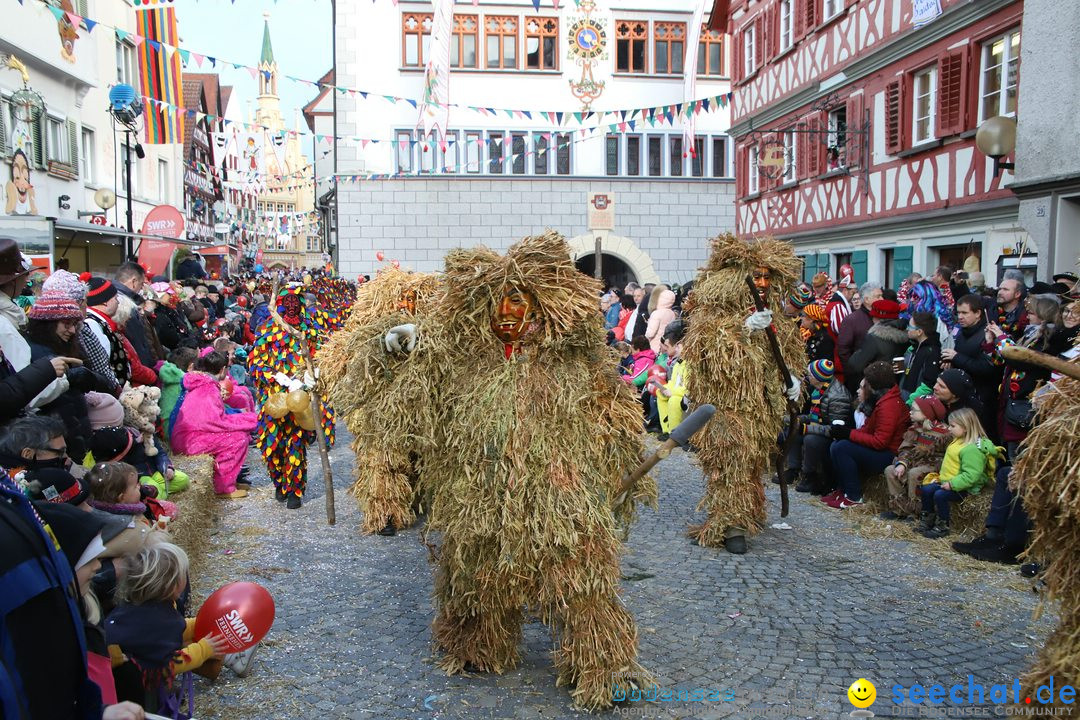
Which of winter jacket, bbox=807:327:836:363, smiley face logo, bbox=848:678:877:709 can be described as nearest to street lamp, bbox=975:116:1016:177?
winter jacket, bbox=807:327:836:363

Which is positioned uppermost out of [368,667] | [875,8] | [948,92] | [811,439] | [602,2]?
[602,2]

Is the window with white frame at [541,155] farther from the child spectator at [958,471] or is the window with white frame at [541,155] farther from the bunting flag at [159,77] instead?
the child spectator at [958,471]

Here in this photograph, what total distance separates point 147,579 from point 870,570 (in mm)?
4714

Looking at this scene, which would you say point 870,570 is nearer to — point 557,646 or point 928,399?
point 928,399

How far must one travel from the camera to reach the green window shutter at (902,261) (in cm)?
1419

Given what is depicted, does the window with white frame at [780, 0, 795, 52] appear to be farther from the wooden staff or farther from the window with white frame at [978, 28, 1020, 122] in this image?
the wooden staff

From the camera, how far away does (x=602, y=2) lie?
25.8 meters

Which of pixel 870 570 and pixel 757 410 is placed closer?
pixel 870 570

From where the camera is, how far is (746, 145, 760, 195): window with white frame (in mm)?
20578

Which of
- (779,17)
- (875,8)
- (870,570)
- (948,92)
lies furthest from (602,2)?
(870,570)

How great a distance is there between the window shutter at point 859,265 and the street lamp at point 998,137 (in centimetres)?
449

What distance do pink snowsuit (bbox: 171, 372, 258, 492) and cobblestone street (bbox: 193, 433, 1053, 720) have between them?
2.99 feet

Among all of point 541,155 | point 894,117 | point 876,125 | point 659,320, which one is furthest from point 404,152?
point 894,117

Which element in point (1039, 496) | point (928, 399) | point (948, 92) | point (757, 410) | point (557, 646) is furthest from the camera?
point (948, 92)
